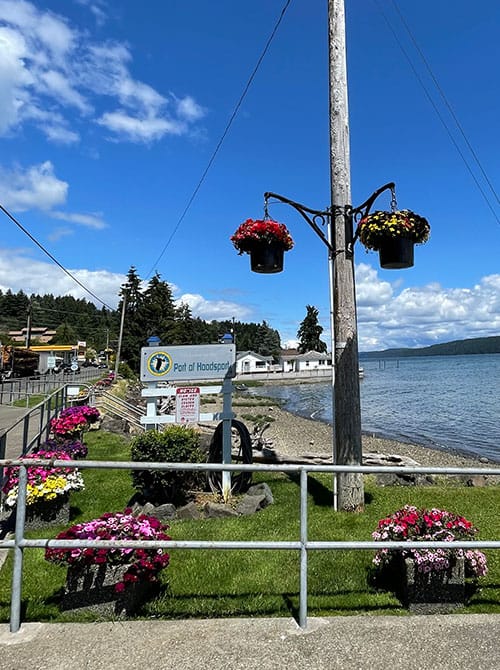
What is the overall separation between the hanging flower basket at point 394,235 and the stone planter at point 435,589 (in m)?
2.95

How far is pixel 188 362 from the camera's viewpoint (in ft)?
24.3

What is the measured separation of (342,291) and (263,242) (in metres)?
1.36

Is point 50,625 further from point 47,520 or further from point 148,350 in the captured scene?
point 148,350

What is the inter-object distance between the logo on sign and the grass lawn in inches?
76.6

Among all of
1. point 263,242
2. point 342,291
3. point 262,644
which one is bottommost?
point 262,644

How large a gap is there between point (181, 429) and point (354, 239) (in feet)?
12.5

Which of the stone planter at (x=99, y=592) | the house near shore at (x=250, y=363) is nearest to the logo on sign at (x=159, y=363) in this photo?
the stone planter at (x=99, y=592)

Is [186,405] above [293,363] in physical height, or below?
below

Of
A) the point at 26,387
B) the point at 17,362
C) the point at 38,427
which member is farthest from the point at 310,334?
the point at 38,427

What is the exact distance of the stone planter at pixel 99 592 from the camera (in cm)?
317

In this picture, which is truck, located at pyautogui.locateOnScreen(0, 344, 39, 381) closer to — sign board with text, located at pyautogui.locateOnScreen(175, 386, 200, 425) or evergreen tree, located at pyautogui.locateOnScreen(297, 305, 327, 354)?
sign board with text, located at pyautogui.locateOnScreen(175, 386, 200, 425)

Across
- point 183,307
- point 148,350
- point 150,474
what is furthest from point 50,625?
point 183,307

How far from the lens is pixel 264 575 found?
13.1ft

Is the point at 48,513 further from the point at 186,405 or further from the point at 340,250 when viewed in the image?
the point at 340,250
